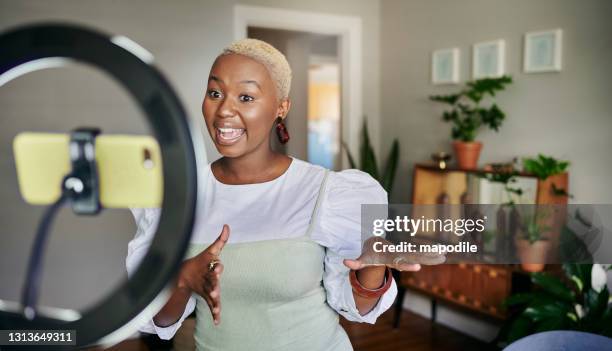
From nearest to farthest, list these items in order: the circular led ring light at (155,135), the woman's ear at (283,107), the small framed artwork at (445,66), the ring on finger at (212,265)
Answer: the circular led ring light at (155,135), the ring on finger at (212,265), the woman's ear at (283,107), the small framed artwork at (445,66)

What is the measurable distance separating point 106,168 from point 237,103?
0.33 metres

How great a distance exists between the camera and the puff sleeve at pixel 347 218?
860mm

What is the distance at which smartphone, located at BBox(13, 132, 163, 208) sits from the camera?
0.26 meters

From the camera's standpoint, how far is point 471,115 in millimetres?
3398

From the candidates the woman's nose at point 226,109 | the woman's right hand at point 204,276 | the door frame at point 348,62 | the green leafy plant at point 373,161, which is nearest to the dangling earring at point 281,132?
the woman's nose at point 226,109

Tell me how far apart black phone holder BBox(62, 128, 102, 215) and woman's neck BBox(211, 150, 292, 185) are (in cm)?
49

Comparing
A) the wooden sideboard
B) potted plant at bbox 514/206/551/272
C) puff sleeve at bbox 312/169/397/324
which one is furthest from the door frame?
puff sleeve at bbox 312/169/397/324

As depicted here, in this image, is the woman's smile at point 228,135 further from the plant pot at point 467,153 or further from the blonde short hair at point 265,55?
the plant pot at point 467,153

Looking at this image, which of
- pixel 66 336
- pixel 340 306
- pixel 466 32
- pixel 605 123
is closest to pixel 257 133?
pixel 66 336

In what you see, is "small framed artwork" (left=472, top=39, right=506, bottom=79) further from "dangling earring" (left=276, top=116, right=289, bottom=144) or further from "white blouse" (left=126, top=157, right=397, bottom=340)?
"dangling earring" (left=276, top=116, right=289, bottom=144)

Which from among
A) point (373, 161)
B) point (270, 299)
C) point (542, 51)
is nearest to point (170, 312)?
point (270, 299)

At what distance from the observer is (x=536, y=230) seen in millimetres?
2496

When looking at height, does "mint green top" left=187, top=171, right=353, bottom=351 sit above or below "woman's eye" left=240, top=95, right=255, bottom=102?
below

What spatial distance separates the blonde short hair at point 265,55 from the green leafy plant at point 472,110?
272 centimetres
